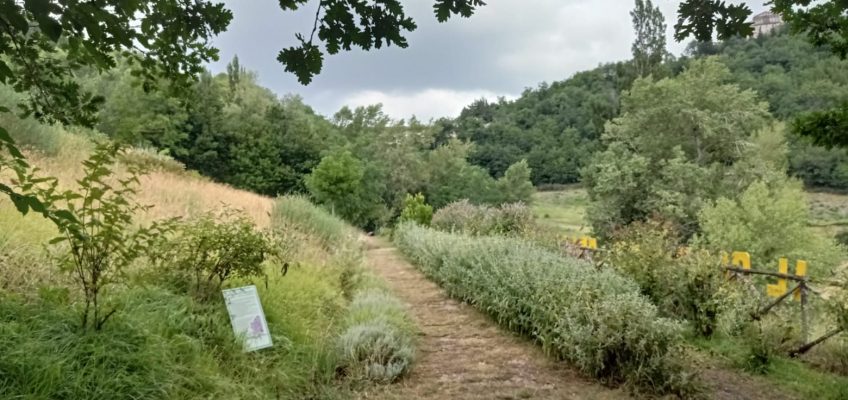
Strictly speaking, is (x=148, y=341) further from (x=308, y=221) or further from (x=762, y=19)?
(x=308, y=221)

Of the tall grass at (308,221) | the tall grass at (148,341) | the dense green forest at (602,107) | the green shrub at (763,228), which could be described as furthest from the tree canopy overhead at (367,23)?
the green shrub at (763,228)

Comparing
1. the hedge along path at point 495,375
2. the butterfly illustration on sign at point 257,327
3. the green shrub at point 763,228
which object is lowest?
the green shrub at point 763,228

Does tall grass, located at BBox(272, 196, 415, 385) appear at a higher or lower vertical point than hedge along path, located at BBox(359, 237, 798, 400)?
higher

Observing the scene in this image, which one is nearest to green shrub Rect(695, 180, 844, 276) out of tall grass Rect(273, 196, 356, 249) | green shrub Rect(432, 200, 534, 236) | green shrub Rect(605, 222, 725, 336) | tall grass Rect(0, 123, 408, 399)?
green shrub Rect(432, 200, 534, 236)

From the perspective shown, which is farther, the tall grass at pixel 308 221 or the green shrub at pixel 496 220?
the green shrub at pixel 496 220

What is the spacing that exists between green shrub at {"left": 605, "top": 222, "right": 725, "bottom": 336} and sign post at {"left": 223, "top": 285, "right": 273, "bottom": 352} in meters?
4.87

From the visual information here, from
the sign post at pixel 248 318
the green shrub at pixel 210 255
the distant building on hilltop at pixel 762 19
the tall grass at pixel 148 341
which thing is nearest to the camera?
the distant building on hilltop at pixel 762 19

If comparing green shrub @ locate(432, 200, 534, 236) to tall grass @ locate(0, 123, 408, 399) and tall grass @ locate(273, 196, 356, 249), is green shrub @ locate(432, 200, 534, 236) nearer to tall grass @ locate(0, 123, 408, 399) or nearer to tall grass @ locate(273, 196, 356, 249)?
tall grass @ locate(273, 196, 356, 249)

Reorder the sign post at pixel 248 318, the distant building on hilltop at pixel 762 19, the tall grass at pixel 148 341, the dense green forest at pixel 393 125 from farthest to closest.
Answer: the dense green forest at pixel 393 125, the sign post at pixel 248 318, the tall grass at pixel 148 341, the distant building on hilltop at pixel 762 19

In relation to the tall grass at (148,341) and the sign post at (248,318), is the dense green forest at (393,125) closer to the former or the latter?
the tall grass at (148,341)

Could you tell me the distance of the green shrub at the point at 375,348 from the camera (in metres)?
4.34

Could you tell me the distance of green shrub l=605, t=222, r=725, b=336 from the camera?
6.12 m

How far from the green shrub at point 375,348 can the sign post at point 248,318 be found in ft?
2.48

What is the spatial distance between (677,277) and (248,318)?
201 inches
